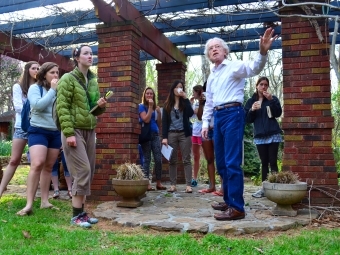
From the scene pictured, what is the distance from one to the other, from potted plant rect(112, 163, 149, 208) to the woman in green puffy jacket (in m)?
0.65

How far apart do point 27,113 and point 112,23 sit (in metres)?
1.82

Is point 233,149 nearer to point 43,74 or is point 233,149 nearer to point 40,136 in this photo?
point 40,136

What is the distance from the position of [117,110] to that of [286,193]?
2481 mm

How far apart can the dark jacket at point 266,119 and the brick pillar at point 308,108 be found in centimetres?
44

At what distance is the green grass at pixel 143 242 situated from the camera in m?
2.74

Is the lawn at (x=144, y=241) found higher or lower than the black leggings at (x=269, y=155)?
lower

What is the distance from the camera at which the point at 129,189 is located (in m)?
4.24

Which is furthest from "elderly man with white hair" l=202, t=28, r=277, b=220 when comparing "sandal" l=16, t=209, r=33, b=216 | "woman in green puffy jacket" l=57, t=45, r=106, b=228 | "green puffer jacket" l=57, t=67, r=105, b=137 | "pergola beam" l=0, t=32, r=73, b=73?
"pergola beam" l=0, t=32, r=73, b=73

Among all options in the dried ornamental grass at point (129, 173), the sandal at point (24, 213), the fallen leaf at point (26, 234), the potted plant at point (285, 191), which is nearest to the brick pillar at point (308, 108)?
the potted plant at point (285, 191)

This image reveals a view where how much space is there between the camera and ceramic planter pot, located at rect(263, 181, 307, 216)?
12.1 feet

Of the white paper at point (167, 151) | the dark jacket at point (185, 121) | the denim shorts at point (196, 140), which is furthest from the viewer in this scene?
the denim shorts at point (196, 140)

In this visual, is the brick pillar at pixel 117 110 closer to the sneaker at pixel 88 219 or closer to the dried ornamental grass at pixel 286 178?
the sneaker at pixel 88 219

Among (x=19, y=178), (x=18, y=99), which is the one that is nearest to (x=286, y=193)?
(x=18, y=99)

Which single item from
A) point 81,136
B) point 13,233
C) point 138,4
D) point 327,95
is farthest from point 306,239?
point 138,4
